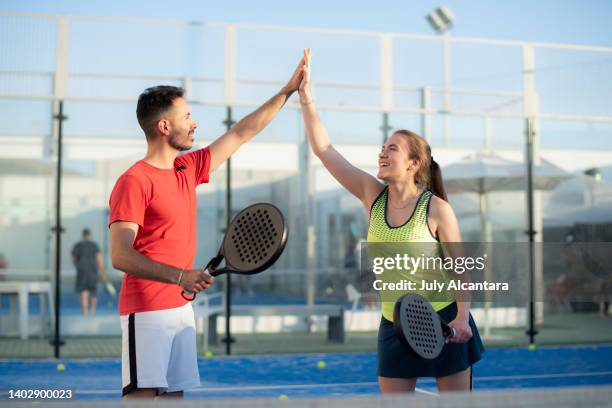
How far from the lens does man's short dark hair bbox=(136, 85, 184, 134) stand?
3.41 metres

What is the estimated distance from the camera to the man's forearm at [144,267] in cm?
288

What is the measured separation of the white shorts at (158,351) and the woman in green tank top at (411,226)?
0.85 meters

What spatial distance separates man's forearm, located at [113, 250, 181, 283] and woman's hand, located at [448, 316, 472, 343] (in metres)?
1.21

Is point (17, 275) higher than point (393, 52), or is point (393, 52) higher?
point (393, 52)

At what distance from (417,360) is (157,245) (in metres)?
1.17

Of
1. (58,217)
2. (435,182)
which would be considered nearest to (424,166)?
(435,182)

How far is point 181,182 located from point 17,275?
6932 millimetres

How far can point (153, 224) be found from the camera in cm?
323

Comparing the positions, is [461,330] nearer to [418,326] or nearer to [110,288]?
[418,326]

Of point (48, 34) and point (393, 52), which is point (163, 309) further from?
point (393, 52)

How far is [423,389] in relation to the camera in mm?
7250

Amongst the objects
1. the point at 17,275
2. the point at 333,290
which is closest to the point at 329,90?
the point at 333,290

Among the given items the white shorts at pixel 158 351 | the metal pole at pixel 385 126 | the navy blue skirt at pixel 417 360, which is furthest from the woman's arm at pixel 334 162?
the metal pole at pixel 385 126

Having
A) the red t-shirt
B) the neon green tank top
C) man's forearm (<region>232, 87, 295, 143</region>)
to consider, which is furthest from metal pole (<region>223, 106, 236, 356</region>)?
the red t-shirt
